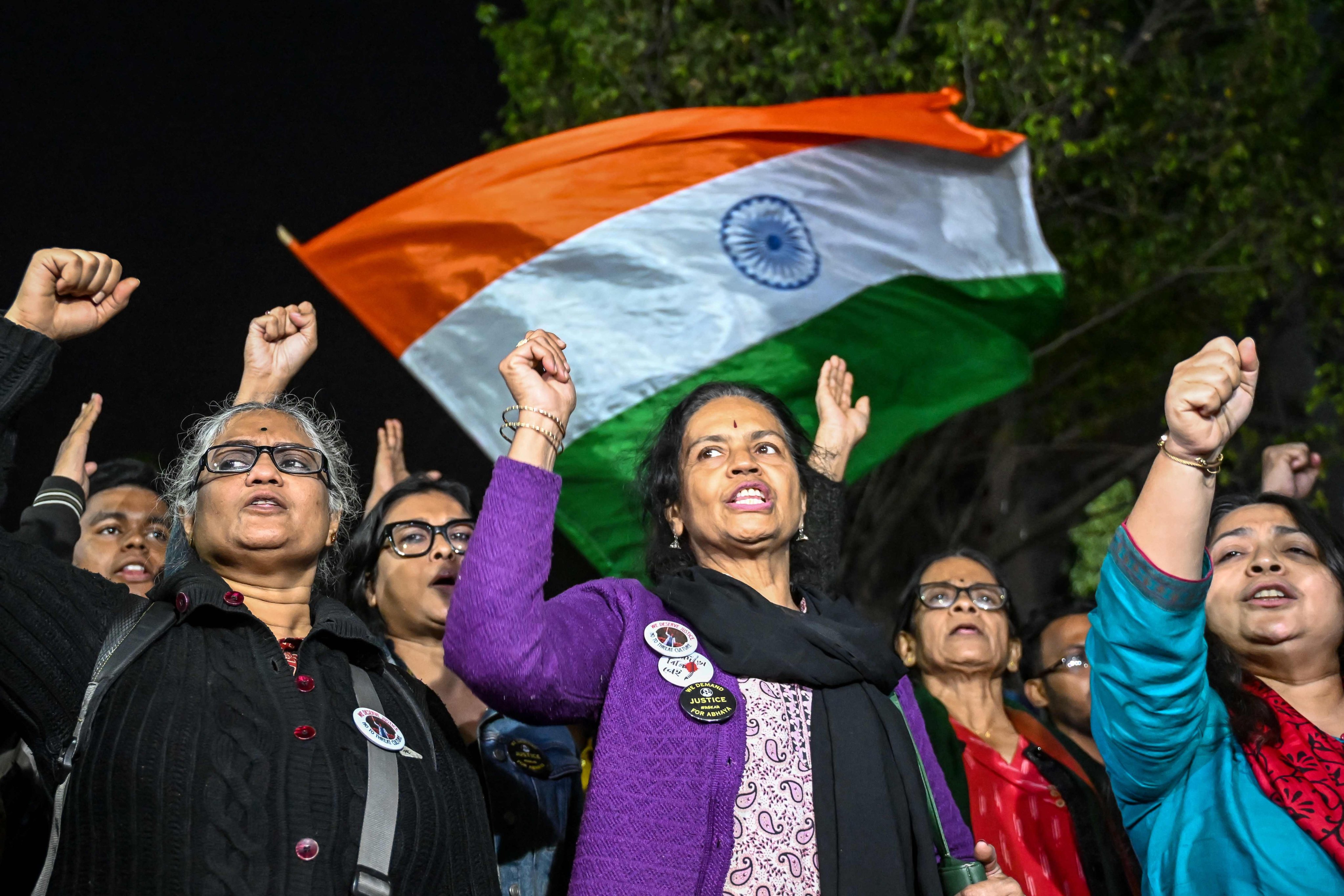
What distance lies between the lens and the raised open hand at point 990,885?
2.48 meters

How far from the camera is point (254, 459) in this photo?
2.74 m

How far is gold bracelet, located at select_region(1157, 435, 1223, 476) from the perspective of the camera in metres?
2.37

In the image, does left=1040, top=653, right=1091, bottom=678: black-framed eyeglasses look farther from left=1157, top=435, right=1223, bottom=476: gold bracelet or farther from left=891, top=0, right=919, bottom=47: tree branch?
left=891, top=0, right=919, bottom=47: tree branch

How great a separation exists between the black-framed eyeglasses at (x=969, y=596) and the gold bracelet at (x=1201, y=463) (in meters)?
1.70

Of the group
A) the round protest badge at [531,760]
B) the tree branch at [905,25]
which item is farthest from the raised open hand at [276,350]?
the tree branch at [905,25]

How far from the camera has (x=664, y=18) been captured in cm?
727

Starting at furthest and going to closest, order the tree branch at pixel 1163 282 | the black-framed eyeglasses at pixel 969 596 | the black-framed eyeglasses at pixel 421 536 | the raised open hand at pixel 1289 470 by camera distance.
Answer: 1. the tree branch at pixel 1163 282
2. the black-framed eyeglasses at pixel 969 596
3. the raised open hand at pixel 1289 470
4. the black-framed eyeglasses at pixel 421 536

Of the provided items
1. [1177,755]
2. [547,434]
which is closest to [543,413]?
[547,434]

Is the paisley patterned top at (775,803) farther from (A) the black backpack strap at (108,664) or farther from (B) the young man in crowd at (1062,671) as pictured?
(B) the young man in crowd at (1062,671)

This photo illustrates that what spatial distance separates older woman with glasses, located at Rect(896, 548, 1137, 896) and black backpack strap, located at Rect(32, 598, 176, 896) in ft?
6.45

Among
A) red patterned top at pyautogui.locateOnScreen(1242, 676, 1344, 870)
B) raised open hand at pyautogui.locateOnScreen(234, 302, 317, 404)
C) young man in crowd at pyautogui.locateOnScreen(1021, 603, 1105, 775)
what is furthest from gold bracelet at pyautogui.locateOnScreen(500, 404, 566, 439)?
young man in crowd at pyautogui.locateOnScreen(1021, 603, 1105, 775)

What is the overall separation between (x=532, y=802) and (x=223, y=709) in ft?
3.26

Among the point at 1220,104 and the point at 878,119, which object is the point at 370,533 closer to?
the point at 878,119

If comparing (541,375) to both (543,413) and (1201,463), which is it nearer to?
(543,413)
